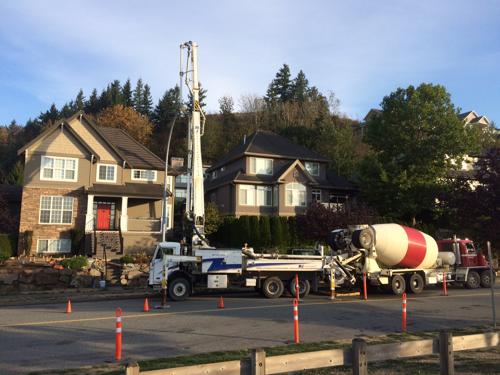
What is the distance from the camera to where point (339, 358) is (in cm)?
567

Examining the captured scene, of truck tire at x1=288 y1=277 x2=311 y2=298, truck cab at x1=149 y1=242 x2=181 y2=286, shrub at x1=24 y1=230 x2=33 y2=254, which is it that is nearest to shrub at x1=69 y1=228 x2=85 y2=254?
shrub at x1=24 y1=230 x2=33 y2=254

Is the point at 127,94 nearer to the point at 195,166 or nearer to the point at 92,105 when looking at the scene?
the point at 92,105

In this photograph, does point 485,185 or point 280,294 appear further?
point 280,294

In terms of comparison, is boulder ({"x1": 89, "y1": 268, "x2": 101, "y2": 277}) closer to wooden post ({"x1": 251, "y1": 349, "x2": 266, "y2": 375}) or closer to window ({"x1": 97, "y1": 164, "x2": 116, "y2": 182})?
window ({"x1": 97, "y1": 164, "x2": 116, "y2": 182})

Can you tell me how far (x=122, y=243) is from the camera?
110 ft

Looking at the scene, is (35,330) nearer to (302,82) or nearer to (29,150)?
(29,150)

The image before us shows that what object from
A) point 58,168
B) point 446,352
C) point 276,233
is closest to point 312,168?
point 276,233

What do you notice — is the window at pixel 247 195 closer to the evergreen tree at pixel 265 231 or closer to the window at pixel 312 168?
the evergreen tree at pixel 265 231

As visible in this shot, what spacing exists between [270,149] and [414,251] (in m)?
25.8

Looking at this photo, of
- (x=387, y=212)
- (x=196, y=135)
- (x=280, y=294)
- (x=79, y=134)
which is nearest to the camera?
(x=280, y=294)

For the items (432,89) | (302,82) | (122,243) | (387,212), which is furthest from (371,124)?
(302,82)

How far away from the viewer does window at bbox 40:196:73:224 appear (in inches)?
1330

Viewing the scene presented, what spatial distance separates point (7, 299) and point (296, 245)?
2288 centimetres

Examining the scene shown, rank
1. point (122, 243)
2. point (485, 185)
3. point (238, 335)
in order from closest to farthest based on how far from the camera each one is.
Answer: point (238, 335)
point (485, 185)
point (122, 243)
